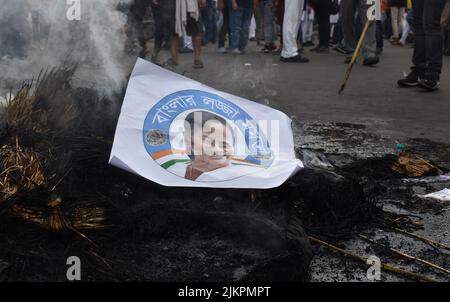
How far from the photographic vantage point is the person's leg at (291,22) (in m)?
10.5

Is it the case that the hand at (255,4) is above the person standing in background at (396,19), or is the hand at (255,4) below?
above

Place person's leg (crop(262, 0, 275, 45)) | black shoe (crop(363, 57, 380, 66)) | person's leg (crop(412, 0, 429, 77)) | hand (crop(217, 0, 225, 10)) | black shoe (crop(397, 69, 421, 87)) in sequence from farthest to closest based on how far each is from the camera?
person's leg (crop(262, 0, 275, 45)), hand (crop(217, 0, 225, 10)), black shoe (crop(363, 57, 380, 66)), black shoe (crop(397, 69, 421, 87)), person's leg (crop(412, 0, 429, 77))

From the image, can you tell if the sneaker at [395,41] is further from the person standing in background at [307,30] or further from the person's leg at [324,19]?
the person's leg at [324,19]

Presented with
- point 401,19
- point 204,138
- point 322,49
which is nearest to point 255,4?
point 322,49

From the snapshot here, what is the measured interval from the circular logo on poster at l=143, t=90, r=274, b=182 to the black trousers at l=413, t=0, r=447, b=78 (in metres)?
4.04

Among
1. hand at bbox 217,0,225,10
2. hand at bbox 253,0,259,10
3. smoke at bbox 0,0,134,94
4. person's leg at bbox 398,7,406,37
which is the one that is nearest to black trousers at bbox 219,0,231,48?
hand at bbox 217,0,225,10

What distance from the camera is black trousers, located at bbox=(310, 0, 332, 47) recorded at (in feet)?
39.1

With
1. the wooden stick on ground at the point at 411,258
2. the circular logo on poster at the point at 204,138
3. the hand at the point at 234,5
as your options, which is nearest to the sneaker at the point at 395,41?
the hand at the point at 234,5

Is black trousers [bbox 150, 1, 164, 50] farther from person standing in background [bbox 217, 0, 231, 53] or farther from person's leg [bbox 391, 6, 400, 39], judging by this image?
person's leg [bbox 391, 6, 400, 39]

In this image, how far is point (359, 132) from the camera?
548cm

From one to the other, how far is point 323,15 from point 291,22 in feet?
5.80

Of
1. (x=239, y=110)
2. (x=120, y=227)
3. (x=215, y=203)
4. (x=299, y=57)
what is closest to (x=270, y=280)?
(x=215, y=203)

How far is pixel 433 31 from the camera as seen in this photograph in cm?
680

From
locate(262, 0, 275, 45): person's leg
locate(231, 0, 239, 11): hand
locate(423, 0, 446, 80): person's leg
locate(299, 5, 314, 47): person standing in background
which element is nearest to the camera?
locate(423, 0, 446, 80): person's leg
